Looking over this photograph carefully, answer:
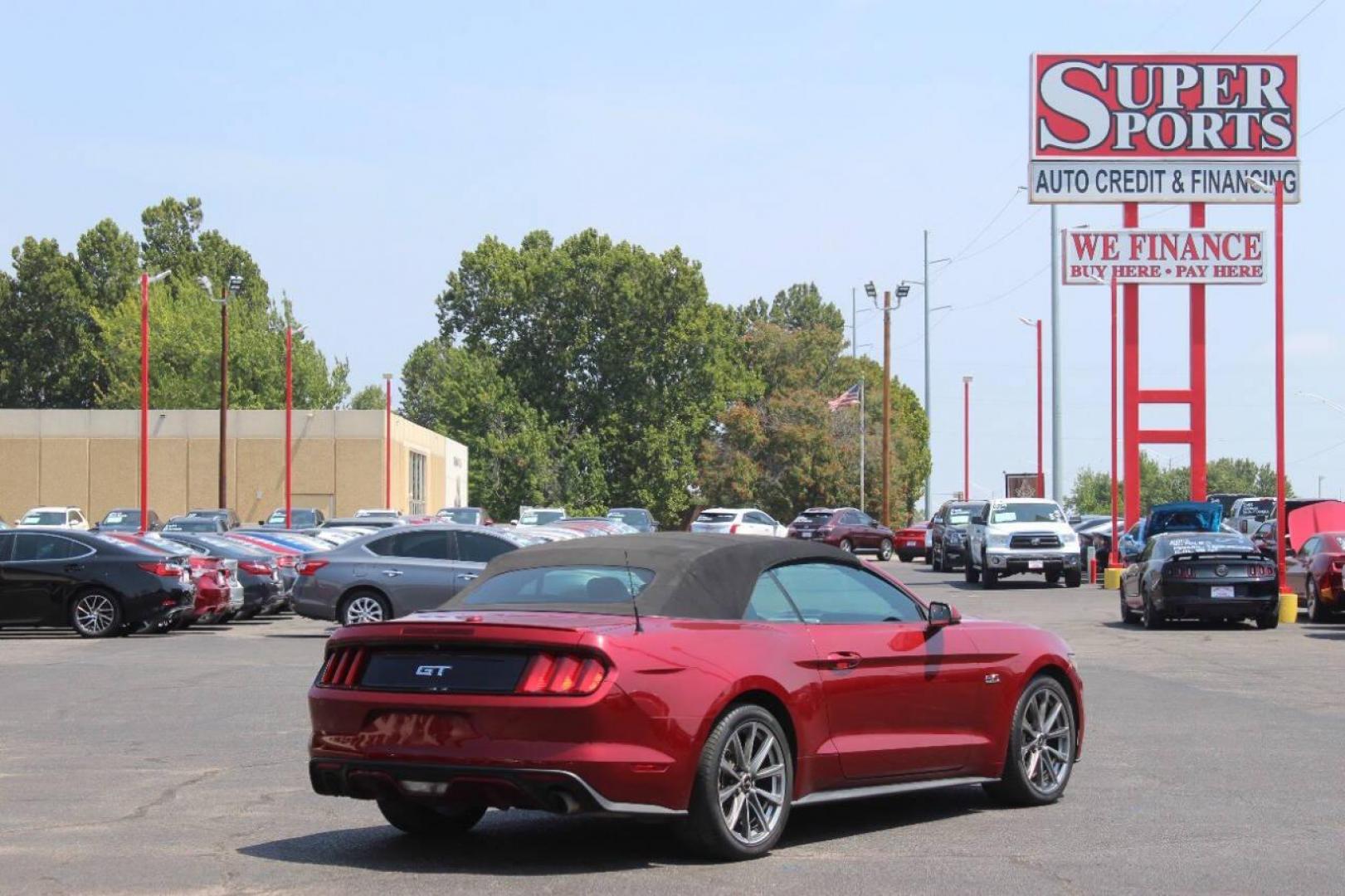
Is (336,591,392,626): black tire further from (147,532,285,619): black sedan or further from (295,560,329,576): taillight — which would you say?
(147,532,285,619): black sedan

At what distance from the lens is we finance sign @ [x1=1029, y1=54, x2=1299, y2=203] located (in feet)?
159

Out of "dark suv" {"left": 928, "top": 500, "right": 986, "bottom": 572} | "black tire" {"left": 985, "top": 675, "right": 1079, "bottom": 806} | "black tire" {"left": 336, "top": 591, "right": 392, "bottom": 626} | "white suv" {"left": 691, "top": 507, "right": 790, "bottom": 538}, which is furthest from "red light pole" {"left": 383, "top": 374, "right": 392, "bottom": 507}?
"black tire" {"left": 985, "top": 675, "right": 1079, "bottom": 806}

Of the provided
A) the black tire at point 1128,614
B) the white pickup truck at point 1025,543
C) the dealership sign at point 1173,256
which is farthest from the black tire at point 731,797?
the dealership sign at point 1173,256

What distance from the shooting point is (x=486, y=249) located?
104m

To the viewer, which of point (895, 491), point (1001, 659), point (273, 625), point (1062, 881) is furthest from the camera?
point (895, 491)

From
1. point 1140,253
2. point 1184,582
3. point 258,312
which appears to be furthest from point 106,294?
point 1184,582

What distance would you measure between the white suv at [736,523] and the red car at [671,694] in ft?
164

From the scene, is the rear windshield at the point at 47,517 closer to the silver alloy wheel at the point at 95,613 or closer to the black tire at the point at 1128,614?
the silver alloy wheel at the point at 95,613

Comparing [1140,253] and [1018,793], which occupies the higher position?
[1140,253]

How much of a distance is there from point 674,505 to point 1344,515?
2663 inches

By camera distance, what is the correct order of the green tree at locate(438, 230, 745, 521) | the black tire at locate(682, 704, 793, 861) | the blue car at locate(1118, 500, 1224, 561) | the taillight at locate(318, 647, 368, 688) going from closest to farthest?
the black tire at locate(682, 704, 793, 861) → the taillight at locate(318, 647, 368, 688) → the blue car at locate(1118, 500, 1224, 561) → the green tree at locate(438, 230, 745, 521)

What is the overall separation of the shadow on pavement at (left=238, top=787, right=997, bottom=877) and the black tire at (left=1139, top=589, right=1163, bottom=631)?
1813 centimetres

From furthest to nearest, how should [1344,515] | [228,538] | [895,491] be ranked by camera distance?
[895,491]
[1344,515]
[228,538]

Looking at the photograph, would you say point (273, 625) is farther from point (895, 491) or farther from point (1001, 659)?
point (895, 491)
